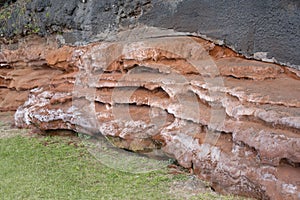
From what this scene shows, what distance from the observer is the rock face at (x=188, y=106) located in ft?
9.50

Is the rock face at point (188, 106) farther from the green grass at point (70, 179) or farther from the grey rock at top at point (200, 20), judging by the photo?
the green grass at point (70, 179)

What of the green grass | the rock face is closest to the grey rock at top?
the rock face

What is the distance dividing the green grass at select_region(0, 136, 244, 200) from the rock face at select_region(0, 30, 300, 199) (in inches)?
14.1

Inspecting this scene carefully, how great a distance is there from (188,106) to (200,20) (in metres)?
1.17

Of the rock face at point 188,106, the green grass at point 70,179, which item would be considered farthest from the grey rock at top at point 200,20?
the green grass at point 70,179

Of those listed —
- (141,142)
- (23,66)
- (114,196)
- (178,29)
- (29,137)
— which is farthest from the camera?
(23,66)

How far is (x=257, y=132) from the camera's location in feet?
9.73

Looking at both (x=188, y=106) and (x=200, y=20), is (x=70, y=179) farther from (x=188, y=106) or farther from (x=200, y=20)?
(x=200, y=20)

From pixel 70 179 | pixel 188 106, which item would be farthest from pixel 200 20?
pixel 70 179

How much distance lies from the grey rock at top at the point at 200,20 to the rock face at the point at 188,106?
0.55 feet

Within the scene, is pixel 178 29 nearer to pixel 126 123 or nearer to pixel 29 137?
pixel 126 123

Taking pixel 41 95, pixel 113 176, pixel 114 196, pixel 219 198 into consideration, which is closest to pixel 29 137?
pixel 41 95

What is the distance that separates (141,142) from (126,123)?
33cm

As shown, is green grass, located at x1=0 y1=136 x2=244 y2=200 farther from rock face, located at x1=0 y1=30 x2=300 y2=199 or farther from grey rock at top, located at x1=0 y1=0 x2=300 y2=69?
grey rock at top, located at x1=0 y1=0 x2=300 y2=69
